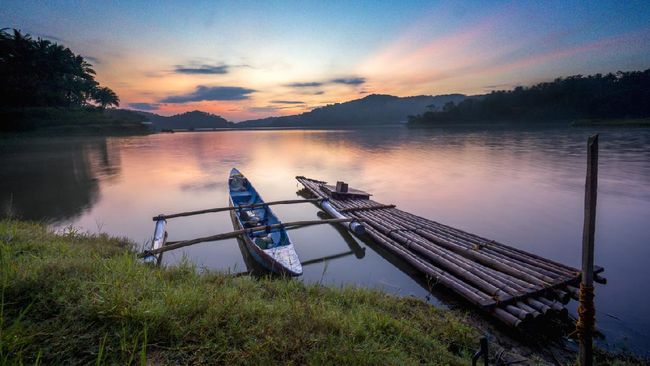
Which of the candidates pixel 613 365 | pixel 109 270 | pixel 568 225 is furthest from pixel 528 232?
pixel 109 270

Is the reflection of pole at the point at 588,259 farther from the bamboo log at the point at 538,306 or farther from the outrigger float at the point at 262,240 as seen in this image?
the outrigger float at the point at 262,240

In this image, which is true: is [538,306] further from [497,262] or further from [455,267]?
[455,267]

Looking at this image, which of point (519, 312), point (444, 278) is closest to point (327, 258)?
point (444, 278)

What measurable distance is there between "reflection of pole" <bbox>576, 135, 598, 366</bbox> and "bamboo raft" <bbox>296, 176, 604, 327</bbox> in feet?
7.67

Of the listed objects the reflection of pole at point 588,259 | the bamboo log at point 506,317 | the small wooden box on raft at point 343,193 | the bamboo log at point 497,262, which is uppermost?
the reflection of pole at point 588,259

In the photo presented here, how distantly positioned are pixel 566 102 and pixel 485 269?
131 meters

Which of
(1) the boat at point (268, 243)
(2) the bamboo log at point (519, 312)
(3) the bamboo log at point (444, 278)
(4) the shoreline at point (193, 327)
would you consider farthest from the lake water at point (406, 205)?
(4) the shoreline at point (193, 327)

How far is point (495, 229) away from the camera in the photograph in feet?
38.8

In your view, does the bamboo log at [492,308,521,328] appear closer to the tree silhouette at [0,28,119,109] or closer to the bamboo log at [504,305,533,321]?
the bamboo log at [504,305,533,321]

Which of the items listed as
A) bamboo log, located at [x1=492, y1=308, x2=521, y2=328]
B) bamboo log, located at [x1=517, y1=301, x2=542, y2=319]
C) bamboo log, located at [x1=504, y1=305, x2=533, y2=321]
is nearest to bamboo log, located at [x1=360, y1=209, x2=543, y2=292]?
bamboo log, located at [x1=517, y1=301, x2=542, y2=319]

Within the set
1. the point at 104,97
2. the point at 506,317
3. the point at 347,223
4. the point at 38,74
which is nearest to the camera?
the point at 506,317

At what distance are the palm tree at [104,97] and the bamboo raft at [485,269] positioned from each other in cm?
10711

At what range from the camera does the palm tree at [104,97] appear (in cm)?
8773

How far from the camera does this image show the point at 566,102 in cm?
10431
